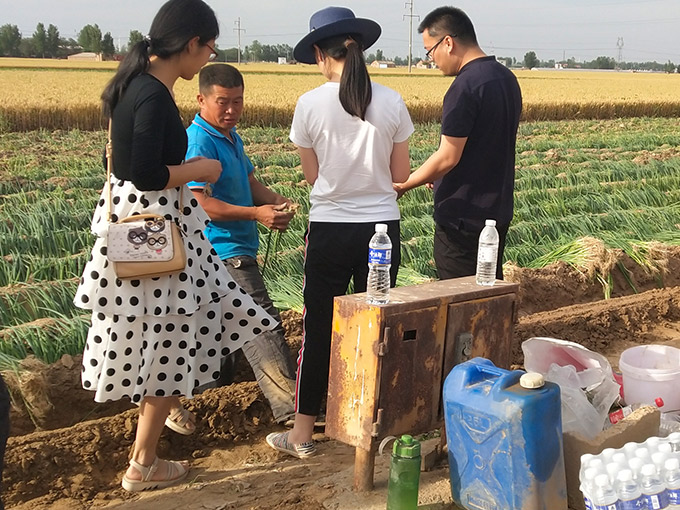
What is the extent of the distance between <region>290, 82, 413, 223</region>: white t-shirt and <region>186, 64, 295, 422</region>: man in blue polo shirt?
490 mm

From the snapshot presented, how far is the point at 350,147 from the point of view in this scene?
313 cm

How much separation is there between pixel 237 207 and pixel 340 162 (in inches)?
27.6

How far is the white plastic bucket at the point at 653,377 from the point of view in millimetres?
3770

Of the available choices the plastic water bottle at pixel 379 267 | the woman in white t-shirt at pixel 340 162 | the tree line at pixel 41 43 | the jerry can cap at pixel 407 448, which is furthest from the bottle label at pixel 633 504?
the tree line at pixel 41 43

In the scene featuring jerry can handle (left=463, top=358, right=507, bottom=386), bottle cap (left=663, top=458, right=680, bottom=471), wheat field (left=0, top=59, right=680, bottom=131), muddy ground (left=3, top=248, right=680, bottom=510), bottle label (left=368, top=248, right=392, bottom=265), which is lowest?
muddy ground (left=3, top=248, right=680, bottom=510)

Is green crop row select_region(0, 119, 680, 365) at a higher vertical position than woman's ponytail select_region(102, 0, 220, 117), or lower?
lower

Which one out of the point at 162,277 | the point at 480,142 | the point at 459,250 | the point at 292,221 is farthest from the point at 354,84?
the point at 292,221

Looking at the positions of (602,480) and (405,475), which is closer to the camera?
(602,480)

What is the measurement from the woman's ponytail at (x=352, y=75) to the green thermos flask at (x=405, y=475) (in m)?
1.27

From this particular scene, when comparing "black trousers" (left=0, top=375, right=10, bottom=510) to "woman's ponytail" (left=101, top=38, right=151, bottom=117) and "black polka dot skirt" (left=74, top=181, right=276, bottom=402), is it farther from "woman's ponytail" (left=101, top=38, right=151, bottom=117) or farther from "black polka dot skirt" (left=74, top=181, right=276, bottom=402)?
"woman's ponytail" (left=101, top=38, right=151, bottom=117)

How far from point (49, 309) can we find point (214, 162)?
1.99 m

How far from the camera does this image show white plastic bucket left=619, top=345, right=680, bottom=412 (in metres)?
3.77

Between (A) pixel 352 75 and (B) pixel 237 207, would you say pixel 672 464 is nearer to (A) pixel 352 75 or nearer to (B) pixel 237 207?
(A) pixel 352 75

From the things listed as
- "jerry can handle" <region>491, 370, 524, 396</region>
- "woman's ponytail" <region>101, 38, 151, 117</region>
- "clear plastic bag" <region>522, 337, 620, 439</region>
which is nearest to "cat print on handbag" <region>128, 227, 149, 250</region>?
"woman's ponytail" <region>101, 38, 151, 117</region>
